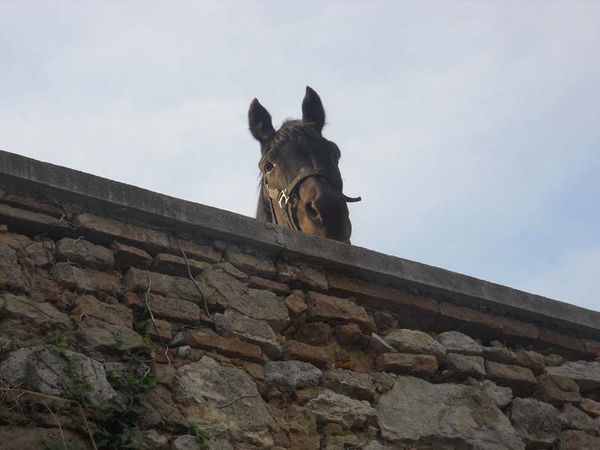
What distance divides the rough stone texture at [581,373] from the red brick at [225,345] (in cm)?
151

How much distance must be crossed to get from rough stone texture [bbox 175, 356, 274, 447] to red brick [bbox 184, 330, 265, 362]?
64 millimetres

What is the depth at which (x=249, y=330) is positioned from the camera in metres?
4.29

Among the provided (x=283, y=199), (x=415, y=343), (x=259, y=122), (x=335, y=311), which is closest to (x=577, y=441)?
(x=415, y=343)

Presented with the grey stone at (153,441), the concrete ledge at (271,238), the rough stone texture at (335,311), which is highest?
the concrete ledge at (271,238)

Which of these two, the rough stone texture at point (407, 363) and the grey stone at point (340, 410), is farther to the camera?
the rough stone texture at point (407, 363)

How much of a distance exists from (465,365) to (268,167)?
4.17 metres

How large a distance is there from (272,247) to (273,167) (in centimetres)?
394

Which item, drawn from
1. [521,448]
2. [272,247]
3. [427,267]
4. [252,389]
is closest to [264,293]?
[272,247]

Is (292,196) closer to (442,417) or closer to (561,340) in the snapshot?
(561,340)

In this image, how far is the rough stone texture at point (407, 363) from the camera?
455 centimetres

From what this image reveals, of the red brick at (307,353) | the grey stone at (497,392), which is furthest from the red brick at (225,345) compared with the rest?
the grey stone at (497,392)

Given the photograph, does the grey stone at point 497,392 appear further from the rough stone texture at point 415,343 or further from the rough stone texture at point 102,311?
the rough stone texture at point 102,311

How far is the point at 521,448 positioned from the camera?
455 cm

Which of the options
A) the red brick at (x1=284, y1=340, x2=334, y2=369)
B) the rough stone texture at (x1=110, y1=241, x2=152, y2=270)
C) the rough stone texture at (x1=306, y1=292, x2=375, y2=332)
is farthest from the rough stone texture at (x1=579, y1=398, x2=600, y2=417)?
the rough stone texture at (x1=110, y1=241, x2=152, y2=270)
